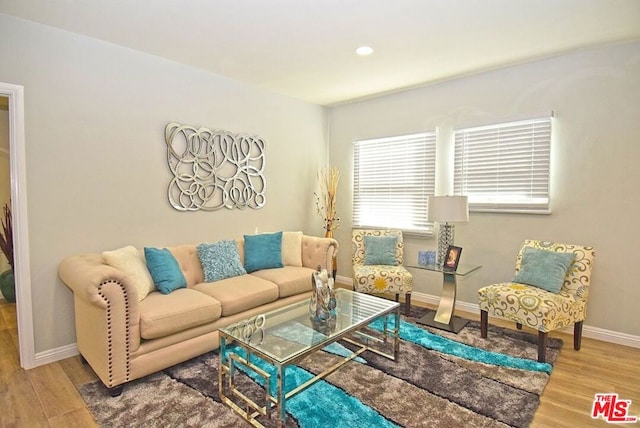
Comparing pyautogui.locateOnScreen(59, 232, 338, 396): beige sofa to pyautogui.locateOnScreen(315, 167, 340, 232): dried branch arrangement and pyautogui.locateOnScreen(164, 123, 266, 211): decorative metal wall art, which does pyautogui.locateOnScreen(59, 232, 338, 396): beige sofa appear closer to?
pyautogui.locateOnScreen(164, 123, 266, 211): decorative metal wall art

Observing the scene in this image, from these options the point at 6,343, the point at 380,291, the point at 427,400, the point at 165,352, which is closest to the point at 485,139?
the point at 380,291

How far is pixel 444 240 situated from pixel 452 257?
257 millimetres

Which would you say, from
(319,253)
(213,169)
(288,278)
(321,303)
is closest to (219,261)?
(288,278)

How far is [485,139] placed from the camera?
12.4 feet

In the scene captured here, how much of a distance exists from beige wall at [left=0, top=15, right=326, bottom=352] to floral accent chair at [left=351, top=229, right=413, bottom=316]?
5.25 ft

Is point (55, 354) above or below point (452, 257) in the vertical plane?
below

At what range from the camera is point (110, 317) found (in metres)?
2.20

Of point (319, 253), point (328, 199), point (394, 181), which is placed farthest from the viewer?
point (328, 199)

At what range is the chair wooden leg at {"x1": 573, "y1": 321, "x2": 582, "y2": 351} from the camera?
293cm

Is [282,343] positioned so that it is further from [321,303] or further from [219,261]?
[219,261]

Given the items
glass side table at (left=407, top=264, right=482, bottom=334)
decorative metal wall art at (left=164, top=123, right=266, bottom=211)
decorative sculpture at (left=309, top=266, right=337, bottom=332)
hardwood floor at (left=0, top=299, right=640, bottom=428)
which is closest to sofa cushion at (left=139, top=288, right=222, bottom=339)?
hardwood floor at (left=0, top=299, right=640, bottom=428)

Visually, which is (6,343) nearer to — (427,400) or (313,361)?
(313,361)

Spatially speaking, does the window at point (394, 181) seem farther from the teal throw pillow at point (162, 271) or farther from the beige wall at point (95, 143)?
the teal throw pillow at point (162, 271)

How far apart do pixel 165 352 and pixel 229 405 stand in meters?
0.67
